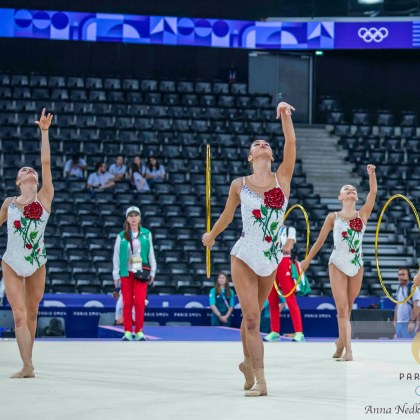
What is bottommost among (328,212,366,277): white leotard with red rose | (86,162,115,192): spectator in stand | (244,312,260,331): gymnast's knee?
(244,312,260,331): gymnast's knee

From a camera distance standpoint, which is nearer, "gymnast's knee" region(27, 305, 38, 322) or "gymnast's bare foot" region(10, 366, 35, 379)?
"gymnast's bare foot" region(10, 366, 35, 379)

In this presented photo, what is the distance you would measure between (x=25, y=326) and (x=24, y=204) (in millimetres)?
1019

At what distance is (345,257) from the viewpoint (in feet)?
35.1

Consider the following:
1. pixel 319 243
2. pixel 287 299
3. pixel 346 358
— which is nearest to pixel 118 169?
pixel 287 299

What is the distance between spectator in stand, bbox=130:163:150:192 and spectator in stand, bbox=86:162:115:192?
44 centimetres

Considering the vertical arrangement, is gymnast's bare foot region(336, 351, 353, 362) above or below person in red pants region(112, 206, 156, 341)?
below

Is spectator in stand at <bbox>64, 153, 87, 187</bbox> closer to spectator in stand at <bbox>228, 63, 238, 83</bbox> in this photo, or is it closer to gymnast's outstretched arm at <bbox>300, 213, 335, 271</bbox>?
spectator in stand at <bbox>228, 63, 238, 83</bbox>

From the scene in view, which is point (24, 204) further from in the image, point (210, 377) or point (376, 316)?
point (376, 316)

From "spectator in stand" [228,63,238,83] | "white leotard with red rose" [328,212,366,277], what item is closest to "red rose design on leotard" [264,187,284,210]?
"white leotard with red rose" [328,212,366,277]

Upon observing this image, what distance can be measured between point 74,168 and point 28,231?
13.1 meters

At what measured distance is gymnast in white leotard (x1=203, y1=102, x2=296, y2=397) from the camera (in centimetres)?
726

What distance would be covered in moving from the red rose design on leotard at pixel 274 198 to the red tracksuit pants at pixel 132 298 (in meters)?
5.84

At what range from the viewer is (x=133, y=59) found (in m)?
27.3

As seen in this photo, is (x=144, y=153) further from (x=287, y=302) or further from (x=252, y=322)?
(x=252, y=322)
